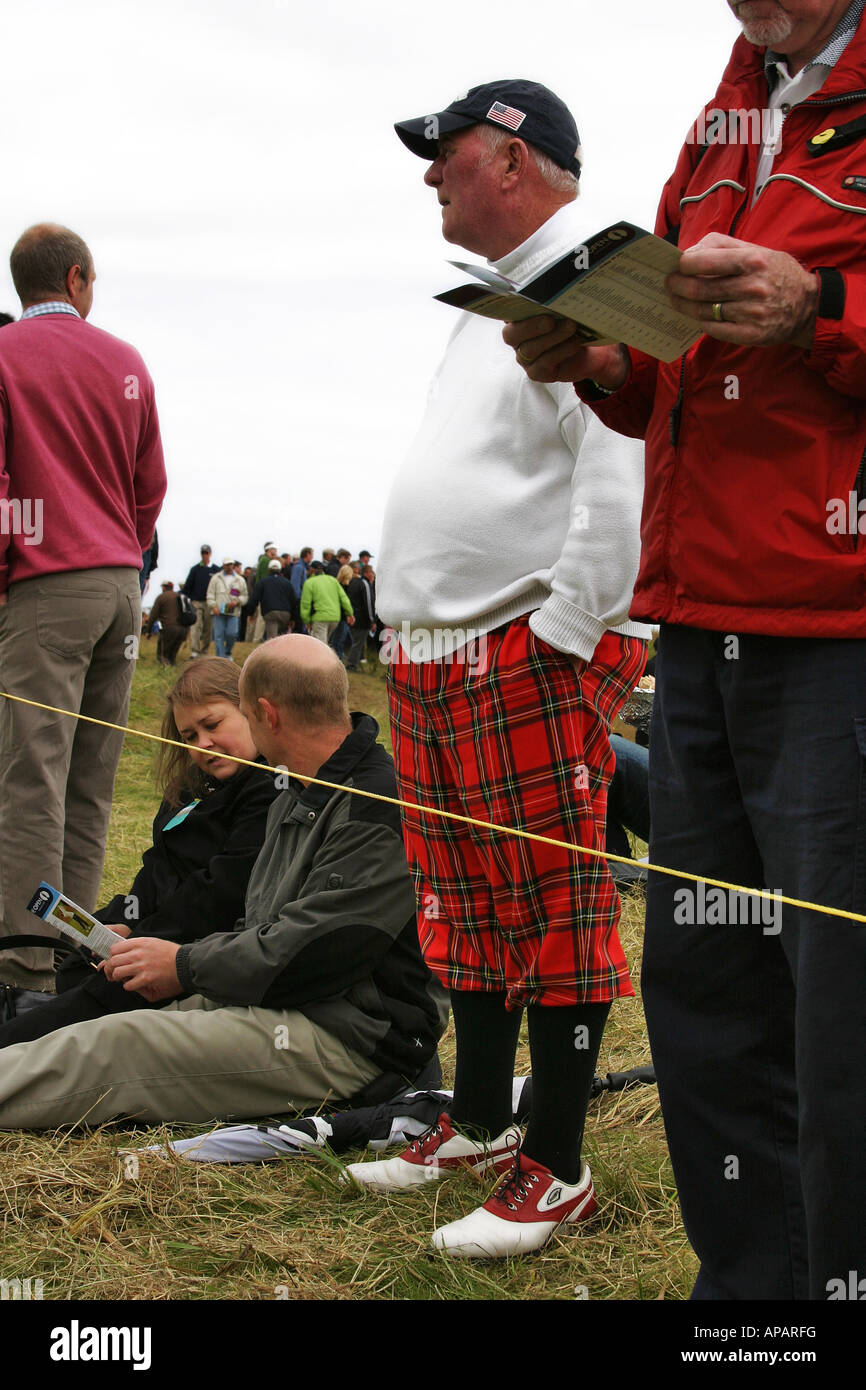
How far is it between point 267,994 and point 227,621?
15521 millimetres

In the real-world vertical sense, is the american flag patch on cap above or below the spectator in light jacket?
below

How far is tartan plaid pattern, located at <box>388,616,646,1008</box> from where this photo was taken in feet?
6.87

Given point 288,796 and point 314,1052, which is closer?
point 314,1052

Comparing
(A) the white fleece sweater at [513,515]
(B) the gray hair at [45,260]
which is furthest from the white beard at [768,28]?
(B) the gray hair at [45,260]

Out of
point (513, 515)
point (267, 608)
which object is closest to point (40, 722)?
point (513, 515)

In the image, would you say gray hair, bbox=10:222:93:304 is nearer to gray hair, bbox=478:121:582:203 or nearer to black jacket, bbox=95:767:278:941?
black jacket, bbox=95:767:278:941

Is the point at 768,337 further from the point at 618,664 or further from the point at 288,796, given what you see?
the point at 288,796

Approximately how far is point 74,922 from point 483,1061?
3.50ft

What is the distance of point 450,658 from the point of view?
2184 millimetres

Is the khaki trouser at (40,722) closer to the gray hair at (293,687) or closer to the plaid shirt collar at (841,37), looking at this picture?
the gray hair at (293,687)

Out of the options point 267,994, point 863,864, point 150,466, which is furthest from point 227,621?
point 863,864

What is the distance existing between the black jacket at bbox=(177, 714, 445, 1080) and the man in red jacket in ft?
3.44

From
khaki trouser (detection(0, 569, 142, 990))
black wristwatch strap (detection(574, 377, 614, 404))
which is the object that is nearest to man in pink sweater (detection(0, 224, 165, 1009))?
khaki trouser (detection(0, 569, 142, 990))

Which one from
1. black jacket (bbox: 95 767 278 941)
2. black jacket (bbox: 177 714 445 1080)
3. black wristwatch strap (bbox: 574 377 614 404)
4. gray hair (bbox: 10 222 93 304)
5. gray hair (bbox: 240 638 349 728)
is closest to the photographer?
black wristwatch strap (bbox: 574 377 614 404)
